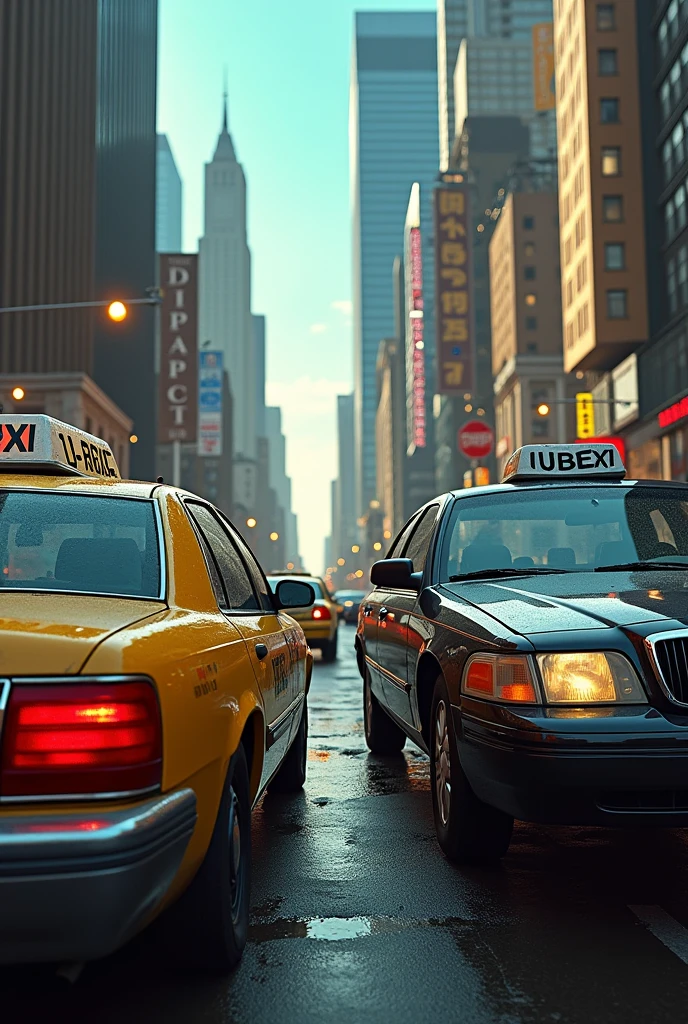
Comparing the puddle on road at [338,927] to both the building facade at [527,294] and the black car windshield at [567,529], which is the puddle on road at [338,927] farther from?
the building facade at [527,294]

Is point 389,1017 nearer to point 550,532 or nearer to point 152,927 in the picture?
point 152,927

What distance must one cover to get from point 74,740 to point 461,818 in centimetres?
234

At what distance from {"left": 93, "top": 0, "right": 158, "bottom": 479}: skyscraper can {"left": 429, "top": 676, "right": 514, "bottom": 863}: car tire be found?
66.4 m

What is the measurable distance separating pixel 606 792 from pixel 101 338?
7683 cm

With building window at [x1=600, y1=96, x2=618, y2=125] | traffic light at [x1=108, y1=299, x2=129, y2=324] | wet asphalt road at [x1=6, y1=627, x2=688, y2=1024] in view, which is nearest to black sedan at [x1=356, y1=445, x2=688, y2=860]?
wet asphalt road at [x1=6, y1=627, x2=688, y2=1024]

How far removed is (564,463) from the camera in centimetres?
625

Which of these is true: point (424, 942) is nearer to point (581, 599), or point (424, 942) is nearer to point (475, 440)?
point (581, 599)

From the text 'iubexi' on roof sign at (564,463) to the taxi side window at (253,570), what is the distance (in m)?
1.57

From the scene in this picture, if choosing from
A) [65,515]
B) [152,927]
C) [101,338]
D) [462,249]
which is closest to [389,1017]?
[152,927]

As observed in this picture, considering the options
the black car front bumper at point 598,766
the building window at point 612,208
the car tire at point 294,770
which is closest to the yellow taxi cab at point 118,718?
the black car front bumper at point 598,766

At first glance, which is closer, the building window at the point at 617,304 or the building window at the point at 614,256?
the building window at the point at 617,304

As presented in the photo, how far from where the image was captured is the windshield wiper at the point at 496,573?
17.1 feet

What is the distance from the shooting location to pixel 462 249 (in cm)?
8850

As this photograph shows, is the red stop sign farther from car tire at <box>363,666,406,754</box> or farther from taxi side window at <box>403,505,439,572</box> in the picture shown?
taxi side window at <box>403,505,439,572</box>
